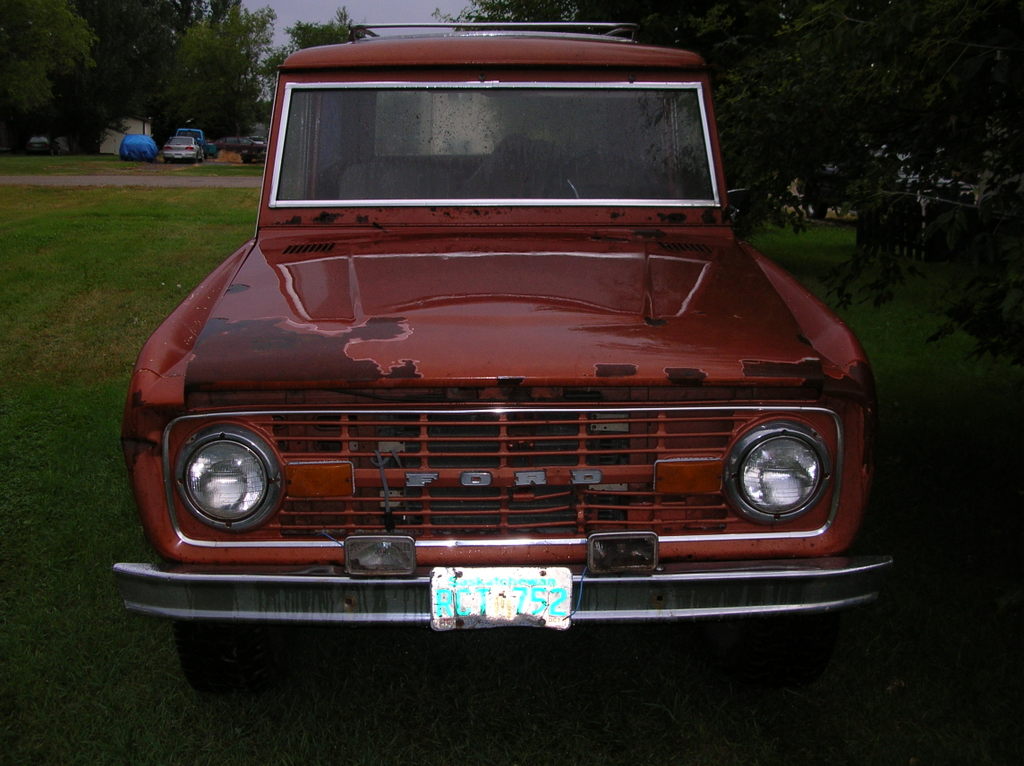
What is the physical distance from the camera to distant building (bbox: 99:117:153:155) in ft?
173

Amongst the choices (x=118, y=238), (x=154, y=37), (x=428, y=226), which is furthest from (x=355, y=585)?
(x=154, y=37)

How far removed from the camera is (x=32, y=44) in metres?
36.1

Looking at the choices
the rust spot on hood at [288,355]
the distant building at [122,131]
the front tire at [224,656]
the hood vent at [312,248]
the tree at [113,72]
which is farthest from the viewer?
the distant building at [122,131]

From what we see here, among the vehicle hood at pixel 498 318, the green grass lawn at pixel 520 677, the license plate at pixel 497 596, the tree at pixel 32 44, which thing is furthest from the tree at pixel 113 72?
the license plate at pixel 497 596

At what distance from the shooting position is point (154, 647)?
312cm

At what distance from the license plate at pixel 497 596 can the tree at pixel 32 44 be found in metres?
37.8

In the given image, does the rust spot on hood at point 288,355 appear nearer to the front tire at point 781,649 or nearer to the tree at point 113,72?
the front tire at point 781,649

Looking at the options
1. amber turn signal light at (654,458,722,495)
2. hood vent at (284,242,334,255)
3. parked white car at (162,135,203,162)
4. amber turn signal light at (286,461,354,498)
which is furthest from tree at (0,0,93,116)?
amber turn signal light at (654,458,722,495)

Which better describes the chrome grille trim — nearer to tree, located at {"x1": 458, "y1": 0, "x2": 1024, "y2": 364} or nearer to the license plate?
the license plate

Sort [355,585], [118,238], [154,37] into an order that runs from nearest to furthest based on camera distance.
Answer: [355,585] → [118,238] → [154,37]

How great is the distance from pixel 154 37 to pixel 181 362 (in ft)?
172

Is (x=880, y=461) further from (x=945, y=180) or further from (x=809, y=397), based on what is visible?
(x=809, y=397)

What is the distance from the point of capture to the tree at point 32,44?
113 feet

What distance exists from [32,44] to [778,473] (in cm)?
4041
